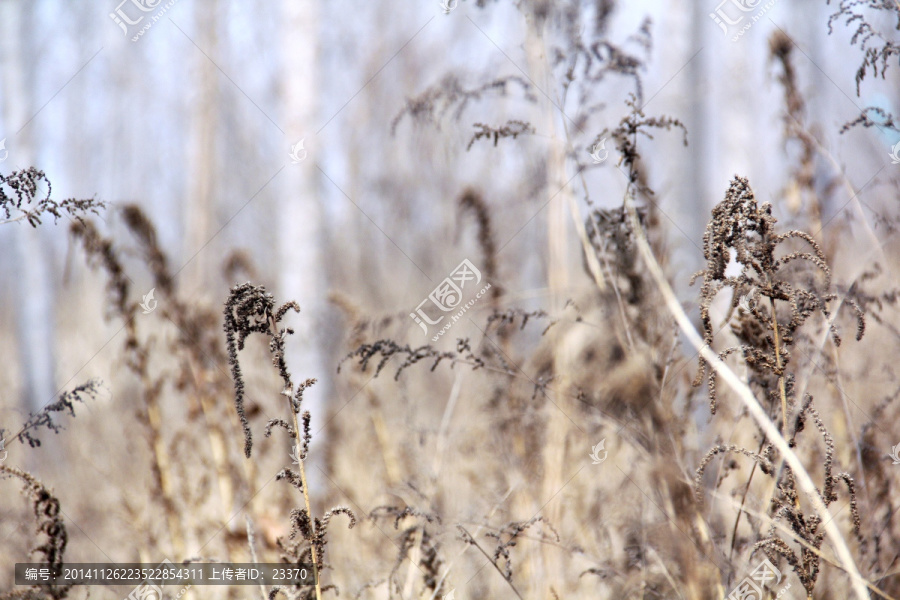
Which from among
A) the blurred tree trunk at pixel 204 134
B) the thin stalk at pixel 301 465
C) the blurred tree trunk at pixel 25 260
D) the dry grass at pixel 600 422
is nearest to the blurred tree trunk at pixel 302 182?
the dry grass at pixel 600 422

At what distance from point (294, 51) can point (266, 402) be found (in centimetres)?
250

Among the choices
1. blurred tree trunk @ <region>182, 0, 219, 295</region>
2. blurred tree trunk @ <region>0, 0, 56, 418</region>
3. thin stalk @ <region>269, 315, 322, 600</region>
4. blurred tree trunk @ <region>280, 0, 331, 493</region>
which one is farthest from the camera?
blurred tree trunk @ <region>182, 0, 219, 295</region>

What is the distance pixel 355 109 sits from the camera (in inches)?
393

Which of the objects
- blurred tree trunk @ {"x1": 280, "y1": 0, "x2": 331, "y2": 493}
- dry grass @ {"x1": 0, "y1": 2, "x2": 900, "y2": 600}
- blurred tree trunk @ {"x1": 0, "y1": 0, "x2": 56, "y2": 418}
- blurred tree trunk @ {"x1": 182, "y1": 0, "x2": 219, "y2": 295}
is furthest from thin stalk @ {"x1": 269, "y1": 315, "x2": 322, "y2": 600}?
blurred tree trunk @ {"x1": 182, "y1": 0, "x2": 219, "y2": 295}

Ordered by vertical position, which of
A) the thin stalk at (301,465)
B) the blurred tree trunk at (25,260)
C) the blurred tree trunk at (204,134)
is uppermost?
the blurred tree trunk at (204,134)

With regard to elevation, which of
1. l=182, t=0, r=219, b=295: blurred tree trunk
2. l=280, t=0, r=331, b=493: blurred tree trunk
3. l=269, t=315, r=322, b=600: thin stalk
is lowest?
l=269, t=315, r=322, b=600: thin stalk

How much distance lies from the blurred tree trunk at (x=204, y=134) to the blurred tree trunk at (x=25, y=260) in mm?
3912

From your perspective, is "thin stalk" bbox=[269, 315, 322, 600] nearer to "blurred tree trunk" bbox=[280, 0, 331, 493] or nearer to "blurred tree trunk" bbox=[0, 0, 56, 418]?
"blurred tree trunk" bbox=[280, 0, 331, 493]

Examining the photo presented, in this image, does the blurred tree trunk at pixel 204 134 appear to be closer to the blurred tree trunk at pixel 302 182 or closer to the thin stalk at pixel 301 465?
the blurred tree trunk at pixel 302 182

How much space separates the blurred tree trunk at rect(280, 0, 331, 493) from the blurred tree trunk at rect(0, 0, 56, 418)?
4.01 meters

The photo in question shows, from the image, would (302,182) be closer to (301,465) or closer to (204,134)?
(301,465)

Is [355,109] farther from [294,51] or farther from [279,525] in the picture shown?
[279,525]

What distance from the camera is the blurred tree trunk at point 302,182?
439 cm

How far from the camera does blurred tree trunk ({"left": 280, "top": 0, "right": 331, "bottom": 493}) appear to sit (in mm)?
4391
